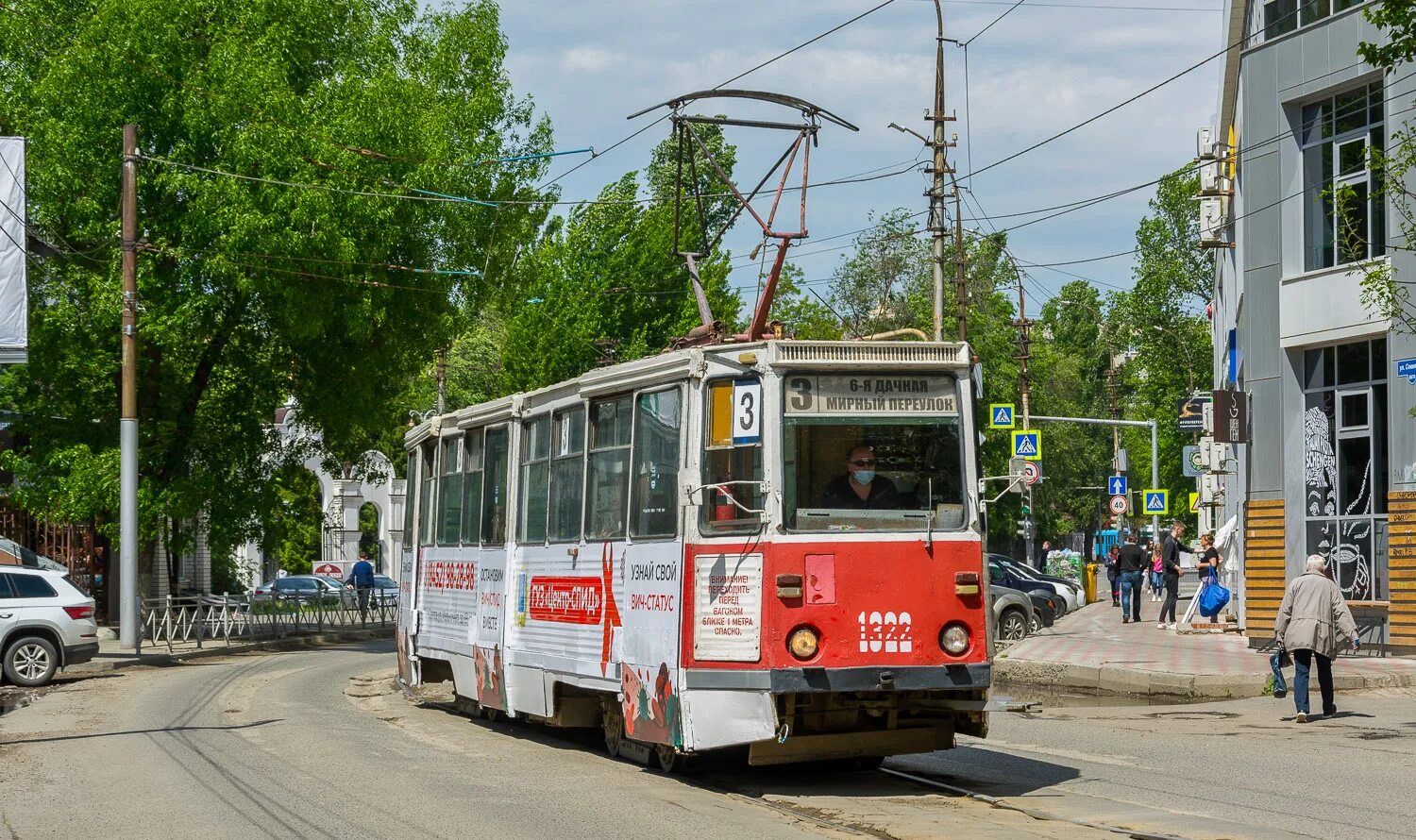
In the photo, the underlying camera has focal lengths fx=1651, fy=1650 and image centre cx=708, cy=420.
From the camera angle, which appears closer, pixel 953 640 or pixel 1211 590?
pixel 953 640

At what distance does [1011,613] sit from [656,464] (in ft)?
64.8

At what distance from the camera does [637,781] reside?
1201 centimetres

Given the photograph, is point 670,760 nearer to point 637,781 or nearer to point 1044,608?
point 637,781

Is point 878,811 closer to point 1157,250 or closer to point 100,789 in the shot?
point 100,789

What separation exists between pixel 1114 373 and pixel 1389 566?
80.5 m

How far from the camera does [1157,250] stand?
73.2 metres

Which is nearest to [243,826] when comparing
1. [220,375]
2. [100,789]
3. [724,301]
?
[100,789]

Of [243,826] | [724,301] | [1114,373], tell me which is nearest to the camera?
[243,826]

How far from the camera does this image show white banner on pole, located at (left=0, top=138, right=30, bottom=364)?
20688mm

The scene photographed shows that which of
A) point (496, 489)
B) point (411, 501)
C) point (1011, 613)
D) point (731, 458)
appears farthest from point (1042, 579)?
point (731, 458)

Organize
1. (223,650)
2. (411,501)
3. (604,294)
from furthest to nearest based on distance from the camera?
(604,294)
(223,650)
(411,501)

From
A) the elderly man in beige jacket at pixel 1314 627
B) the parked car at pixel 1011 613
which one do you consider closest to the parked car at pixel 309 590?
the parked car at pixel 1011 613

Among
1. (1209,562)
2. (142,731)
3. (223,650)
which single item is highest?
(1209,562)

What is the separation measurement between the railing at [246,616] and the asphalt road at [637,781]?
1372 centimetres
